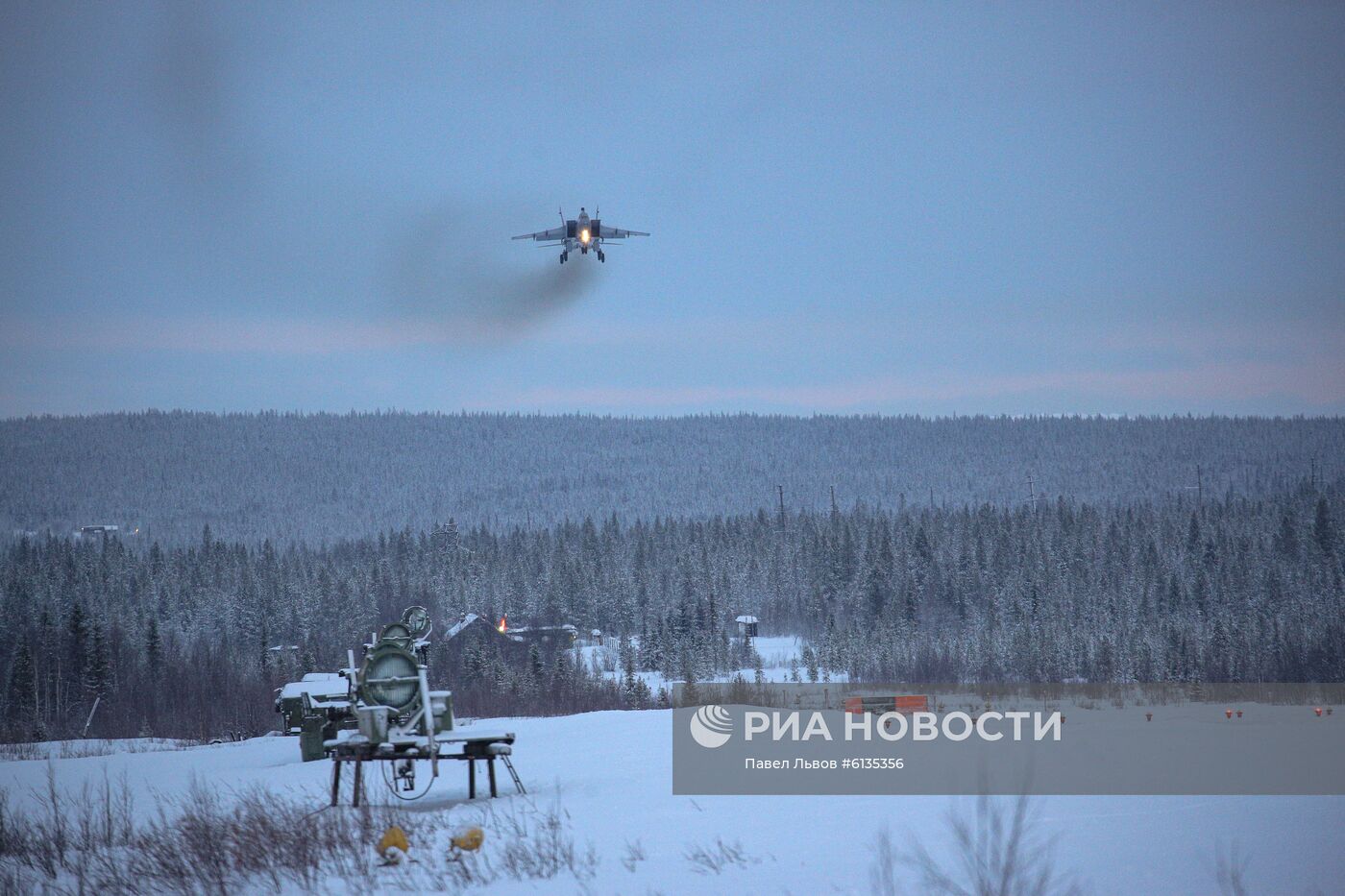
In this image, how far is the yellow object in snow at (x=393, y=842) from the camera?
1110 centimetres

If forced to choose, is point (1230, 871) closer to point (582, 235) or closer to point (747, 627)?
point (582, 235)

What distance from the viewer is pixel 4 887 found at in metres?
11.7

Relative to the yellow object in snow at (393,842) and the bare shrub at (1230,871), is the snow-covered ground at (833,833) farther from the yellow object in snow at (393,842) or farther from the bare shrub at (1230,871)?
the yellow object in snow at (393,842)

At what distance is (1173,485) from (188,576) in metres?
148

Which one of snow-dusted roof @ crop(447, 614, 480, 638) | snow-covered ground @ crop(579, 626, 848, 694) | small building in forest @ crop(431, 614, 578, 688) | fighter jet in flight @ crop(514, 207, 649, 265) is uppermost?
fighter jet in flight @ crop(514, 207, 649, 265)

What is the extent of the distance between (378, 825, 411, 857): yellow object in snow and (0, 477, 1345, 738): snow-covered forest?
42.9 m

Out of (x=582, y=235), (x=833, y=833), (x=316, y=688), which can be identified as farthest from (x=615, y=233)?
(x=833, y=833)

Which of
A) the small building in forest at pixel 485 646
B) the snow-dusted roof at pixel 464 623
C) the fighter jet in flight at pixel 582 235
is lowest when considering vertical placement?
the small building in forest at pixel 485 646

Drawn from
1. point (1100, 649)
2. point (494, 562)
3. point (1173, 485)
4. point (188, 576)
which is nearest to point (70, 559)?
point (188, 576)

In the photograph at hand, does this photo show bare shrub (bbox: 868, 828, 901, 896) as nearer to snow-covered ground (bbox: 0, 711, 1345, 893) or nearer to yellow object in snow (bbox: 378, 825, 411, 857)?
snow-covered ground (bbox: 0, 711, 1345, 893)

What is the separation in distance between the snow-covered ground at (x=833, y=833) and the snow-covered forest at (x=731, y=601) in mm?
39607

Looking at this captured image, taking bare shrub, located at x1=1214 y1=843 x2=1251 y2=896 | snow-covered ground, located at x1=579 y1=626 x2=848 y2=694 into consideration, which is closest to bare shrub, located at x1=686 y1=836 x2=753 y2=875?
bare shrub, located at x1=1214 y1=843 x2=1251 y2=896

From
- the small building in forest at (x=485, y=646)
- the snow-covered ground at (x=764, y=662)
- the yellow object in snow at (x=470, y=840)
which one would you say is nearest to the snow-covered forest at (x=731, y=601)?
the snow-covered ground at (x=764, y=662)

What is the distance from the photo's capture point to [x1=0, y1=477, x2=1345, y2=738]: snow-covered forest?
241 ft
